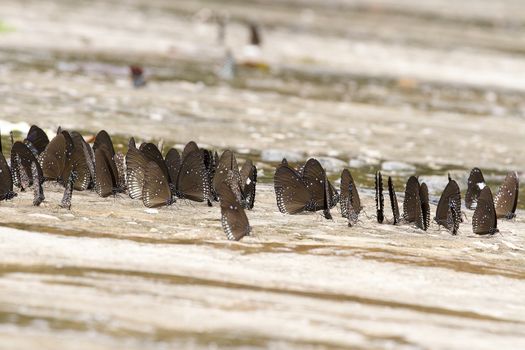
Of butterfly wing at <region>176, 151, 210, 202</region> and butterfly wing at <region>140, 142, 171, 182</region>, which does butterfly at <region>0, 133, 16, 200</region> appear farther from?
butterfly wing at <region>176, 151, 210, 202</region>

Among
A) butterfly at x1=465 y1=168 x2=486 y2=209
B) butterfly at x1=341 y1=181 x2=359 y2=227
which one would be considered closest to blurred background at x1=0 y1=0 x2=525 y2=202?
butterfly at x1=465 y1=168 x2=486 y2=209

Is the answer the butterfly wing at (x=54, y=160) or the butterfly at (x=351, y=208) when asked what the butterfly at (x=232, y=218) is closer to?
the butterfly at (x=351, y=208)

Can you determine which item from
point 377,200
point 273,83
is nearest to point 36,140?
point 377,200

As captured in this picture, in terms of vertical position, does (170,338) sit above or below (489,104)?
below

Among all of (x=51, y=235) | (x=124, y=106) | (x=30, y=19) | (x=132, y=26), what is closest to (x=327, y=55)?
(x=132, y=26)

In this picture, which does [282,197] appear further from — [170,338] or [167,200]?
[170,338]

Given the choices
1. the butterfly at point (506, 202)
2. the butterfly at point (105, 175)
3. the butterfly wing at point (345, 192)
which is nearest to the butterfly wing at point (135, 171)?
the butterfly at point (105, 175)
